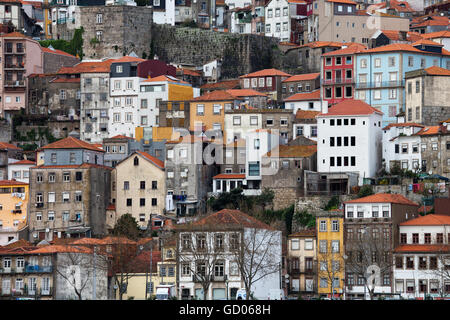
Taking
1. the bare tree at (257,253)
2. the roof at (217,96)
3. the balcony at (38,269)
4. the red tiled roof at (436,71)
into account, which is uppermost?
the red tiled roof at (436,71)

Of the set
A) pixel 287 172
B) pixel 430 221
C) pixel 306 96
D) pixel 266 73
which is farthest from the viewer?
pixel 266 73

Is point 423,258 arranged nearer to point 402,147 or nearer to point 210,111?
point 402,147

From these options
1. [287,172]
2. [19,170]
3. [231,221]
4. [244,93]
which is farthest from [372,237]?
[19,170]

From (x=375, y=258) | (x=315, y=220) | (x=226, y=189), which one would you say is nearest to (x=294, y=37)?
(x=226, y=189)

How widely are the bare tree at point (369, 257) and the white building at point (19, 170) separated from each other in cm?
3293

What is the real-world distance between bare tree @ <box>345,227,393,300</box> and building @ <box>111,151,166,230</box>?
1907 cm

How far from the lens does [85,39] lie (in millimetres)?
109562

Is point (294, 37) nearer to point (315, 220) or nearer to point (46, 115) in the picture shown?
point (46, 115)

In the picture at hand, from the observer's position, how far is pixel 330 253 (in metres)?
66.6

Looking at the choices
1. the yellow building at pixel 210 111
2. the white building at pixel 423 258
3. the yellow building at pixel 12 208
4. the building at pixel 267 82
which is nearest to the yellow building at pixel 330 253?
the white building at pixel 423 258

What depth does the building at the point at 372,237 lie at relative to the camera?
2522 inches

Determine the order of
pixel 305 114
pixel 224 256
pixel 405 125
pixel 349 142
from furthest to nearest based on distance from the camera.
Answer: pixel 305 114, pixel 405 125, pixel 349 142, pixel 224 256

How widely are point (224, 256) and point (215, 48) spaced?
49.2 m

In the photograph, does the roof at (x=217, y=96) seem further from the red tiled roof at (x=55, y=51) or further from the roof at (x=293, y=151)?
the red tiled roof at (x=55, y=51)
